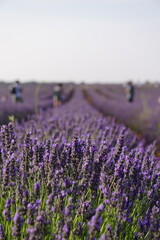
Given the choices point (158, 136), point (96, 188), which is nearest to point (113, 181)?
point (96, 188)

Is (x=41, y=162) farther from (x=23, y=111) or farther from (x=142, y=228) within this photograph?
(x=23, y=111)

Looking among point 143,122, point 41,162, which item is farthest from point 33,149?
point 143,122

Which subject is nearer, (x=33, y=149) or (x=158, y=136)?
(x=33, y=149)

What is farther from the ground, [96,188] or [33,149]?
[33,149]

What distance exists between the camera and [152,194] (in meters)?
2.53

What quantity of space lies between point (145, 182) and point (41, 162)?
2.39ft

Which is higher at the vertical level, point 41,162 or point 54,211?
point 41,162

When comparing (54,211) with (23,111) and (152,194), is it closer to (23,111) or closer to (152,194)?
(152,194)

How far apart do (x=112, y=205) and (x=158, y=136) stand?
231 inches

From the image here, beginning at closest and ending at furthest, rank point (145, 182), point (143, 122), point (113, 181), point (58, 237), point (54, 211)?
point (58, 237)
point (54, 211)
point (113, 181)
point (145, 182)
point (143, 122)

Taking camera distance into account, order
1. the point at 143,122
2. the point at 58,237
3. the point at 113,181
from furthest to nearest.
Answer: the point at 143,122, the point at 113,181, the point at 58,237

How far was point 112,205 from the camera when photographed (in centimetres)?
221

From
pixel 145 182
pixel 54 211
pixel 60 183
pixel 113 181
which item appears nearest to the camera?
pixel 54 211

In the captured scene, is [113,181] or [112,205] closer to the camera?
[112,205]
